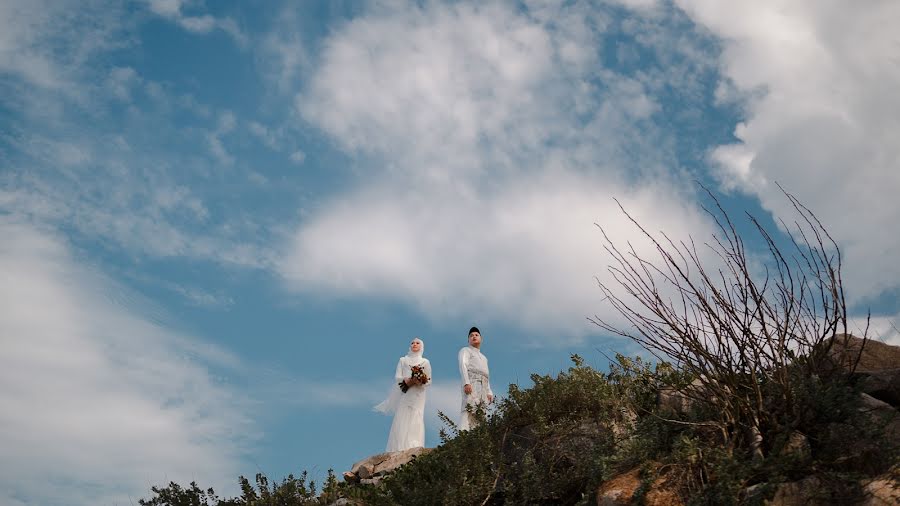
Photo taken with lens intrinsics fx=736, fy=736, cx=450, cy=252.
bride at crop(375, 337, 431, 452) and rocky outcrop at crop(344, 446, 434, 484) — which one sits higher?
bride at crop(375, 337, 431, 452)

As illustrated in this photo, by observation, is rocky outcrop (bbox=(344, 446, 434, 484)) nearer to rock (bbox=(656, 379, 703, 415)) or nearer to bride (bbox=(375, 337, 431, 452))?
bride (bbox=(375, 337, 431, 452))

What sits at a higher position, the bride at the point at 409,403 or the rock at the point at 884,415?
the bride at the point at 409,403

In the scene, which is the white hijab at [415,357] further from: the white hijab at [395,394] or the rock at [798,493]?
the rock at [798,493]

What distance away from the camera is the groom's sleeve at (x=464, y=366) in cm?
1409

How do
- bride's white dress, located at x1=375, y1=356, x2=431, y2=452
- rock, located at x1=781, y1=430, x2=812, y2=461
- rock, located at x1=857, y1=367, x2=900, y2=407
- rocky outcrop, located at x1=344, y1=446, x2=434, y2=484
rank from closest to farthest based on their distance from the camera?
rock, located at x1=781, y1=430, x2=812, y2=461 < rock, located at x1=857, y1=367, x2=900, y2=407 < rocky outcrop, located at x1=344, y1=446, x2=434, y2=484 < bride's white dress, located at x1=375, y1=356, x2=431, y2=452

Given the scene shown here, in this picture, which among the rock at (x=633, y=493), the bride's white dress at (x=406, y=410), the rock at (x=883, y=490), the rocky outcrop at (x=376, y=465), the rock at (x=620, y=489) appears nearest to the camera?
the rock at (x=883, y=490)

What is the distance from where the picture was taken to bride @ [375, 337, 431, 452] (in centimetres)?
1484

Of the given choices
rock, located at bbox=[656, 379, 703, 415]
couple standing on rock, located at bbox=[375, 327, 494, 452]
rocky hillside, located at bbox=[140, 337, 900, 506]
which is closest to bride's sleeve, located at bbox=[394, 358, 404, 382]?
couple standing on rock, located at bbox=[375, 327, 494, 452]

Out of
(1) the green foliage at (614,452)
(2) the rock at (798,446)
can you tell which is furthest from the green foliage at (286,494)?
(2) the rock at (798,446)

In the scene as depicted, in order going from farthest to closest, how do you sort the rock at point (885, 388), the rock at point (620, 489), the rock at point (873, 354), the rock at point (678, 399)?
the rock at point (873, 354) → the rock at point (678, 399) → the rock at point (885, 388) → the rock at point (620, 489)

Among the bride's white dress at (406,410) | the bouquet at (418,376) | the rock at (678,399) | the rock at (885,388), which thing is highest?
the bouquet at (418,376)

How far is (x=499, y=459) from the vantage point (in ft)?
29.2

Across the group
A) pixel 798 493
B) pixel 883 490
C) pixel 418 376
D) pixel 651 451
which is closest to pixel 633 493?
pixel 651 451

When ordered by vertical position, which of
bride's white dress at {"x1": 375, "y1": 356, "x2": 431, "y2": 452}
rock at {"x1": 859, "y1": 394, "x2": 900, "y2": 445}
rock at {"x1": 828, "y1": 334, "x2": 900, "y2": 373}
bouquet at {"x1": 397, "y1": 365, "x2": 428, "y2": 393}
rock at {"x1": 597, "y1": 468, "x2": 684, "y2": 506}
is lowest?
rock at {"x1": 597, "y1": 468, "x2": 684, "y2": 506}
